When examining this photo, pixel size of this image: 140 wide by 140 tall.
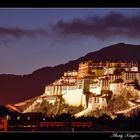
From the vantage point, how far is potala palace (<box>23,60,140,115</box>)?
5.90 meters

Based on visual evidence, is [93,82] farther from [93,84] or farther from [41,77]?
[41,77]

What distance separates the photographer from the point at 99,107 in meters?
5.89

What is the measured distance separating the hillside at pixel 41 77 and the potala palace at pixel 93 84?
59 mm

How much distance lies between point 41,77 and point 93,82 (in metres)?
0.61

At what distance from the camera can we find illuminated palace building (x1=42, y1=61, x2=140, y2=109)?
5898 mm

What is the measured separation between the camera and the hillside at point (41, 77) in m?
5.88

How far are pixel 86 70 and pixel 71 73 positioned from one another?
0.18 metres

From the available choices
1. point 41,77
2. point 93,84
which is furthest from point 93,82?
point 41,77

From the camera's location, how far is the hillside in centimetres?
588

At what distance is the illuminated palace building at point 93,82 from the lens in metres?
5.90
